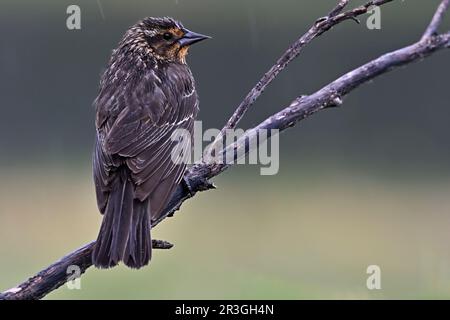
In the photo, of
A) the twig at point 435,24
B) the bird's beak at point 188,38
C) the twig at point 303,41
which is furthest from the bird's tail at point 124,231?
the twig at point 435,24

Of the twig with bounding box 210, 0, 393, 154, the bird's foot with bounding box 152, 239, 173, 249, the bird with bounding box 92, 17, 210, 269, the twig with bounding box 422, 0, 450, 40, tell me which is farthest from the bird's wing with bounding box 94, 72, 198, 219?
the twig with bounding box 422, 0, 450, 40

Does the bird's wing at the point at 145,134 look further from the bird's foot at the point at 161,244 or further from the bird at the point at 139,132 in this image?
the bird's foot at the point at 161,244

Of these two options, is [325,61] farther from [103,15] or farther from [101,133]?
[101,133]

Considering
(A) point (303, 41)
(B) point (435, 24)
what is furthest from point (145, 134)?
(B) point (435, 24)

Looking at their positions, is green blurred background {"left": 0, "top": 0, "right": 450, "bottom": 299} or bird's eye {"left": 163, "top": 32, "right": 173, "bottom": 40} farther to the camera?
green blurred background {"left": 0, "top": 0, "right": 450, "bottom": 299}

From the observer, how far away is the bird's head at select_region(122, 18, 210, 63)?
5656mm

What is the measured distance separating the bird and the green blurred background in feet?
10.0

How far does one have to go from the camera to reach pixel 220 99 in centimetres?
1142

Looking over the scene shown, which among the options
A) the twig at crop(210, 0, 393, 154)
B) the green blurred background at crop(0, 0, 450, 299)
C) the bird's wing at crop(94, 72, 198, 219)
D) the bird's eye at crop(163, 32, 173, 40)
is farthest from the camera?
the green blurred background at crop(0, 0, 450, 299)

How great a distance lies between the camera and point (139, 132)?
201 inches

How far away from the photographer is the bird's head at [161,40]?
18.6 ft

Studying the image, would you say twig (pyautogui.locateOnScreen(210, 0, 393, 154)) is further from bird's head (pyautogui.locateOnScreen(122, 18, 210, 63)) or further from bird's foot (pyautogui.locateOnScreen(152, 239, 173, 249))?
bird's head (pyautogui.locateOnScreen(122, 18, 210, 63))

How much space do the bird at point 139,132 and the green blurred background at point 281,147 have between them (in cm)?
305
